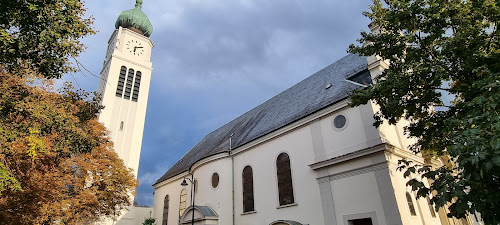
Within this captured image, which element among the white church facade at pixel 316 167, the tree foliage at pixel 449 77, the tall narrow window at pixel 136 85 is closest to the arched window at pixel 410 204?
the white church facade at pixel 316 167

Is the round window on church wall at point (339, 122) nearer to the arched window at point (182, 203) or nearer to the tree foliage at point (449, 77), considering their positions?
the tree foliage at point (449, 77)

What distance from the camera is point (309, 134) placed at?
50.8 feet

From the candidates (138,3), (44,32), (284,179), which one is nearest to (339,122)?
(284,179)

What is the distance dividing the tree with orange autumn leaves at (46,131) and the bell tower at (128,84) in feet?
39.9

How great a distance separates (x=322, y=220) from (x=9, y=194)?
13.2 m

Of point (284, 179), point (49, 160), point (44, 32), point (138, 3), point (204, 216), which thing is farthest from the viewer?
point (138, 3)

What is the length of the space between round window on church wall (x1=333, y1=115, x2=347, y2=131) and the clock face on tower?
2970cm

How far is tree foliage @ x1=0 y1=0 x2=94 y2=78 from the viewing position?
6.69 meters

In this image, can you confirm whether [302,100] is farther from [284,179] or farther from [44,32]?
[44,32]

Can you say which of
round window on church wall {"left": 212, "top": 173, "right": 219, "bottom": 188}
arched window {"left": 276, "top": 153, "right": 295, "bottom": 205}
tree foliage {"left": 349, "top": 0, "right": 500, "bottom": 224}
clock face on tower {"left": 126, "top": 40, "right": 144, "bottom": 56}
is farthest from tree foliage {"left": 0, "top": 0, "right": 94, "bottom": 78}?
clock face on tower {"left": 126, "top": 40, "right": 144, "bottom": 56}

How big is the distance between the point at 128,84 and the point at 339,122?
89.3 feet

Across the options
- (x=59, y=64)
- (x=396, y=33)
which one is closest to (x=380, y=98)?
(x=396, y=33)

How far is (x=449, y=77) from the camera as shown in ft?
27.9

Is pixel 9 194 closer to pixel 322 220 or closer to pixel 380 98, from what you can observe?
pixel 322 220
